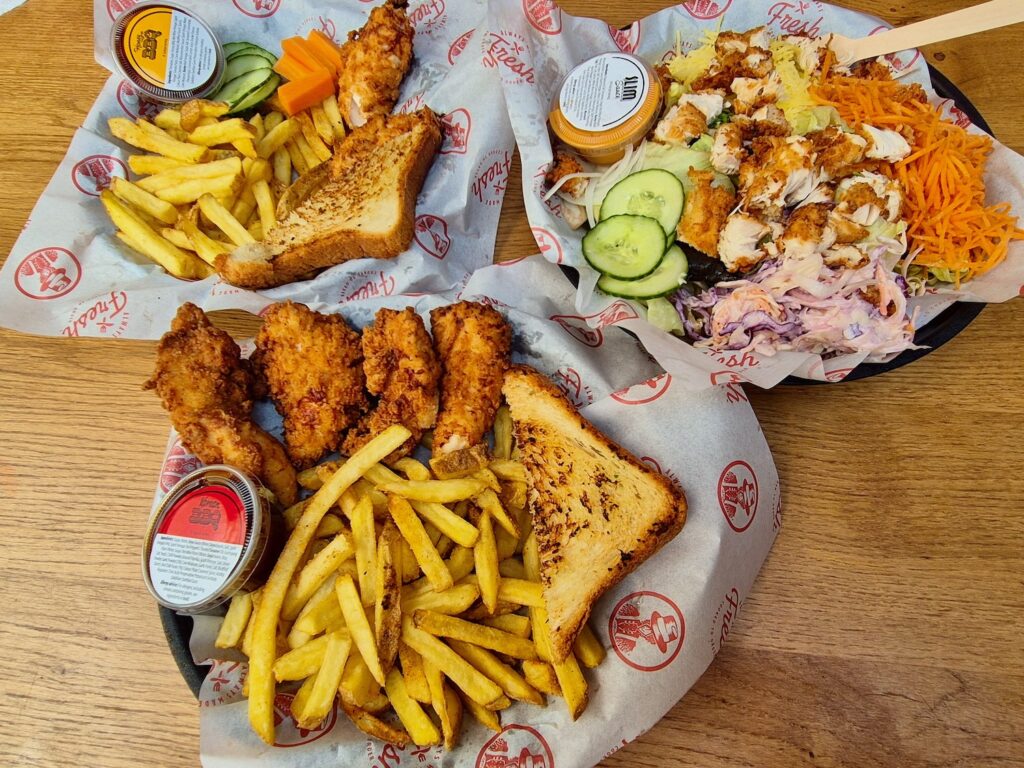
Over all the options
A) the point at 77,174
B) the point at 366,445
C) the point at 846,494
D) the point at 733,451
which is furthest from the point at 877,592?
the point at 77,174

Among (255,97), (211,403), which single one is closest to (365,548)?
(211,403)

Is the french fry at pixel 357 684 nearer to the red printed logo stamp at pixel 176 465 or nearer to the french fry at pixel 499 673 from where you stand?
the french fry at pixel 499 673

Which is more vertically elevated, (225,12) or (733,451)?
(225,12)

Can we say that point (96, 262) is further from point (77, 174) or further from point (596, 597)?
point (596, 597)

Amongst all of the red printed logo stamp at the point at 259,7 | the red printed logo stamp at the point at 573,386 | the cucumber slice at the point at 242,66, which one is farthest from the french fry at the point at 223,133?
the red printed logo stamp at the point at 573,386

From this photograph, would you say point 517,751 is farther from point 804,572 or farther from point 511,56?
point 511,56
